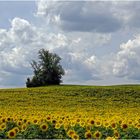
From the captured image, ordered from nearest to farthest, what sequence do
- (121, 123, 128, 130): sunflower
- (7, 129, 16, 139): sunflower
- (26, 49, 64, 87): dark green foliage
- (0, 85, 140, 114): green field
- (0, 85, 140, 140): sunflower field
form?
(7, 129, 16, 139): sunflower < (0, 85, 140, 140): sunflower field < (121, 123, 128, 130): sunflower < (0, 85, 140, 114): green field < (26, 49, 64, 87): dark green foliage

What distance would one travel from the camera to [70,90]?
4853 cm

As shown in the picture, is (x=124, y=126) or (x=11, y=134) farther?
(x=124, y=126)

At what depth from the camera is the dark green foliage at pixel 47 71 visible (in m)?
89.9

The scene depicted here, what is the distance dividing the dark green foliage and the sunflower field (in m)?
40.6

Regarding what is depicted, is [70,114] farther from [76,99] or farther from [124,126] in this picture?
[76,99]

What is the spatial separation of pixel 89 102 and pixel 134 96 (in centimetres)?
713

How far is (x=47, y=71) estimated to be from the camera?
91.6 meters

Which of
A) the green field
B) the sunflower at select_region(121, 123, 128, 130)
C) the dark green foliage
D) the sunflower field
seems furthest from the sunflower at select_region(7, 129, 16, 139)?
the dark green foliage

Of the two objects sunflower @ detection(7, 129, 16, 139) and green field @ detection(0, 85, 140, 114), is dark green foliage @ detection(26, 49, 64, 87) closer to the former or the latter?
green field @ detection(0, 85, 140, 114)

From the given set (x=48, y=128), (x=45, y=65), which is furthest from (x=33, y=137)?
(x=45, y=65)

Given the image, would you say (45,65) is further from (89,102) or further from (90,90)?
(89,102)

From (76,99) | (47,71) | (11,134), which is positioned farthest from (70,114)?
(47,71)

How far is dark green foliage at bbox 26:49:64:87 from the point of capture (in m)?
89.9

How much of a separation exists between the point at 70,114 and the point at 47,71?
71.3 metres
